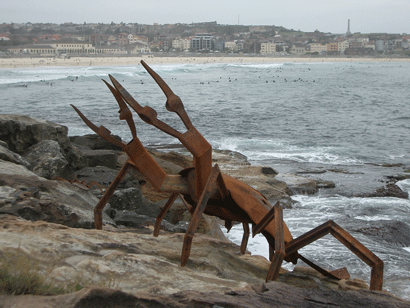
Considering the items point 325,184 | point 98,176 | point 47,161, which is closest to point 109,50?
point 325,184

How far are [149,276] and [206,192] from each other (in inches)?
30.0

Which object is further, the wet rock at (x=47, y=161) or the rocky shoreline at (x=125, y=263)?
the wet rock at (x=47, y=161)

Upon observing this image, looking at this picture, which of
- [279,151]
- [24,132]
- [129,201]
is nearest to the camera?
[129,201]

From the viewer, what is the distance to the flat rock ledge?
2.19m

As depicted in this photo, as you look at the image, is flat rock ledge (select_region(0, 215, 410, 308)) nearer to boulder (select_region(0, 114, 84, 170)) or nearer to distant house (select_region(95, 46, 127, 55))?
boulder (select_region(0, 114, 84, 170))

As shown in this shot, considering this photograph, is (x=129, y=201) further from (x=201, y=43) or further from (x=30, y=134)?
(x=201, y=43)

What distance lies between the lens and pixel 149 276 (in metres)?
2.73

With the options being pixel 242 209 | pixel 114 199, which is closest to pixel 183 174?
pixel 242 209

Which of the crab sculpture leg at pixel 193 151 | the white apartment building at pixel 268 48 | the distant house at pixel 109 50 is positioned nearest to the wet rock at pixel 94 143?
the crab sculpture leg at pixel 193 151

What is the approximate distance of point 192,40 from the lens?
191 meters

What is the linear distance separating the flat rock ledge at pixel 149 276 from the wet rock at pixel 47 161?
3464 millimetres

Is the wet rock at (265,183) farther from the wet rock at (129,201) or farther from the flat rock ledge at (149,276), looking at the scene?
the flat rock ledge at (149,276)

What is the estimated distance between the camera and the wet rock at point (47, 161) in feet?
23.1

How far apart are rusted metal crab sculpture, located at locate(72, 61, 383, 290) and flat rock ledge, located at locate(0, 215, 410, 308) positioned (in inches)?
11.3
